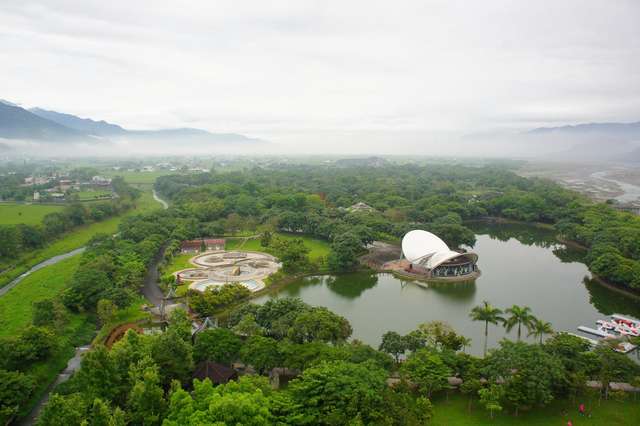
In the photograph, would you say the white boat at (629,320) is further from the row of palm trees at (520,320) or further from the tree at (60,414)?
the tree at (60,414)

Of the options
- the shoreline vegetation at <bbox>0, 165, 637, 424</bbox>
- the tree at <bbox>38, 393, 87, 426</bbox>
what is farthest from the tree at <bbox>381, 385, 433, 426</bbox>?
the tree at <bbox>38, 393, 87, 426</bbox>

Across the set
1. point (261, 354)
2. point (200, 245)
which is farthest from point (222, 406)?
point (200, 245)

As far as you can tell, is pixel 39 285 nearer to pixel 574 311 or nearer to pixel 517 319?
pixel 517 319

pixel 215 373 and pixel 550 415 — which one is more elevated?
pixel 215 373

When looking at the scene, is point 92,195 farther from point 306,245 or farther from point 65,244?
point 306,245

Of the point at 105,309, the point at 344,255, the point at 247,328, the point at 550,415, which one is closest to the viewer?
the point at 550,415

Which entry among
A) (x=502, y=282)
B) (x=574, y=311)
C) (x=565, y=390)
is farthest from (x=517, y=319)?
(x=502, y=282)
